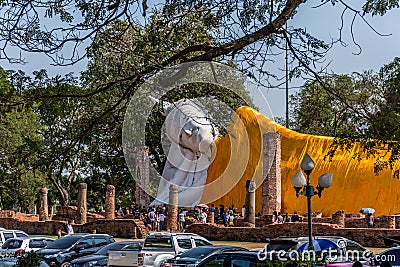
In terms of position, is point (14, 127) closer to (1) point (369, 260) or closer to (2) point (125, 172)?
(2) point (125, 172)

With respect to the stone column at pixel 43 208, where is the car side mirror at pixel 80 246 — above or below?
below

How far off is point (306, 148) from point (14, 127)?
2018 centimetres

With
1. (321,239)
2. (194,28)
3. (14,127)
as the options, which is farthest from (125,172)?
(194,28)

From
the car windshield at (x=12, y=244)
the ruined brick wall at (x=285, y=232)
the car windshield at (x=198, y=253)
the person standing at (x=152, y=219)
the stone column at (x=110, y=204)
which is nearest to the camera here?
the car windshield at (x=198, y=253)

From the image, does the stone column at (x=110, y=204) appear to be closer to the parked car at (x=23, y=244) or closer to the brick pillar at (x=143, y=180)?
the brick pillar at (x=143, y=180)

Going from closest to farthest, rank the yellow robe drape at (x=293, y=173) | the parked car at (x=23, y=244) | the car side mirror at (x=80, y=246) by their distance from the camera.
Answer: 1. the car side mirror at (x=80, y=246)
2. the parked car at (x=23, y=244)
3. the yellow robe drape at (x=293, y=173)

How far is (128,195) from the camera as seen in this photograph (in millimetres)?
59438

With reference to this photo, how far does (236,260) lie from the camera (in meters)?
12.2

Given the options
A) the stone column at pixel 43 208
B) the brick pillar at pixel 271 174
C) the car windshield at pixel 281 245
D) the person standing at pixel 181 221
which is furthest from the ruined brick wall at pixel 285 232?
the stone column at pixel 43 208

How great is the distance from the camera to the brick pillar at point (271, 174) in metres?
38.0

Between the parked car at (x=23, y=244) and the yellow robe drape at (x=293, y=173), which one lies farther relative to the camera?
the yellow robe drape at (x=293, y=173)

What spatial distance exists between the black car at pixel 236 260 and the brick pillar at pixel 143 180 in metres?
31.7

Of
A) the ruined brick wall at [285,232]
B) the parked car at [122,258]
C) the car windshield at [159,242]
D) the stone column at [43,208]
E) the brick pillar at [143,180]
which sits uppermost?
the brick pillar at [143,180]

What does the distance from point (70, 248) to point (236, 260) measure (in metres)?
10.6
